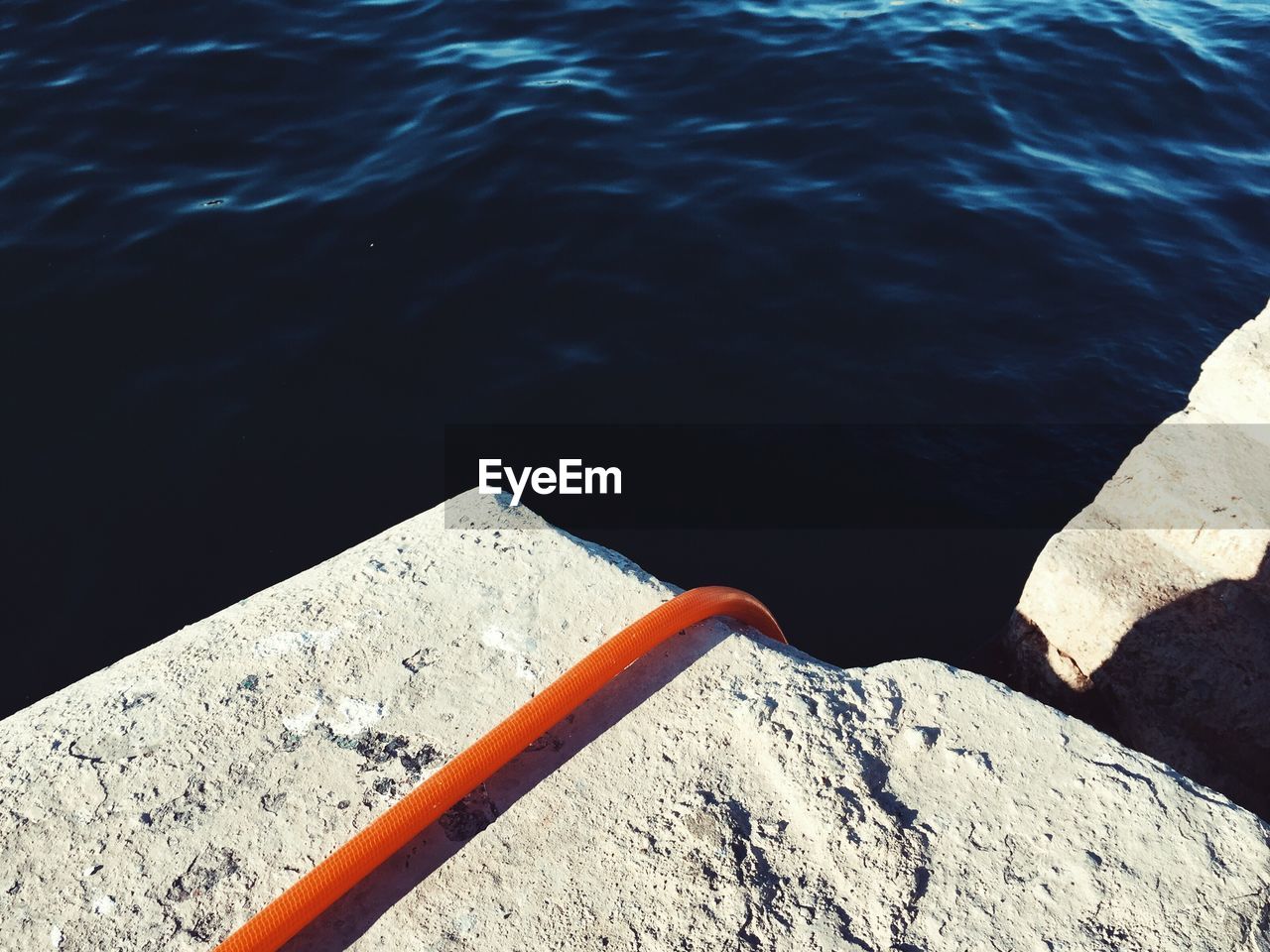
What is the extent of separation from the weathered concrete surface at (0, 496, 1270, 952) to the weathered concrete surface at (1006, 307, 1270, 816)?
1.08m

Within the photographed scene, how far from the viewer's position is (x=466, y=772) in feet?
6.25

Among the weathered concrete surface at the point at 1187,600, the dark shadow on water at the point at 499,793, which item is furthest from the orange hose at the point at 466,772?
A: the weathered concrete surface at the point at 1187,600

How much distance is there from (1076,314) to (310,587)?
4.25 m

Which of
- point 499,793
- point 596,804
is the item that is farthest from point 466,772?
point 596,804

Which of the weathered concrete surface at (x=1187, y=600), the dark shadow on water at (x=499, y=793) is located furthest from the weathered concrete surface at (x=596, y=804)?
the weathered concrete surface at (x=1187, y=600)

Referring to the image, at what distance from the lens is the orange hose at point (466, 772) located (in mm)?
1688

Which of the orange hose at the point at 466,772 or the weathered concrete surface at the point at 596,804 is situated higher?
the orange hose at the point at 466,772

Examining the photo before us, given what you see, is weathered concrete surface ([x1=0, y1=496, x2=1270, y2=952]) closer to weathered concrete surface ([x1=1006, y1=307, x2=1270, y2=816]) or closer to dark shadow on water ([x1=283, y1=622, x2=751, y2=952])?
dark shadow on water ([x1=283, y1=622, x2=751, y2=952])

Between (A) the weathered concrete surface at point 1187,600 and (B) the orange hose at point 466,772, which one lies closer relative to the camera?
(B) the orange hose at point 466,772

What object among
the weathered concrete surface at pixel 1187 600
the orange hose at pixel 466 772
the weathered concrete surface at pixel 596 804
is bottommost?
the weathered concrete surface at pixel 1187 600

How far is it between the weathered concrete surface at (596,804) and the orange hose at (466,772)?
0.23ft

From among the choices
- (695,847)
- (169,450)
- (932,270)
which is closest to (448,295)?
(169,450)

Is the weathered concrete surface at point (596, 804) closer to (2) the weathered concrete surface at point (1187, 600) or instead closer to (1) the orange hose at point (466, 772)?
(1) the orange hose at point (466, 772)

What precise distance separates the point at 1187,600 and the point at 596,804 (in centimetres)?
215
